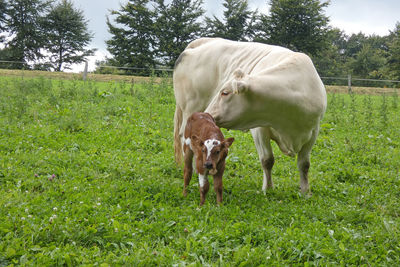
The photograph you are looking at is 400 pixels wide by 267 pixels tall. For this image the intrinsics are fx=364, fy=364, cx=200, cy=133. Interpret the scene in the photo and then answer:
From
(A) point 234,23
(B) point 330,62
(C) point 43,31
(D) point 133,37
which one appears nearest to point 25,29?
(C) point 43,31

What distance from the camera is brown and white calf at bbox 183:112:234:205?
14.7ft

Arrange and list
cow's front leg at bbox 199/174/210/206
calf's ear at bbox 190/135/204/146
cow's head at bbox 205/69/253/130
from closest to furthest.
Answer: calf's ear at bbox 190/135/204/146 < cow's front leg at bbox 199/174/210/206 < cow's head at bbox 205/69/253/130

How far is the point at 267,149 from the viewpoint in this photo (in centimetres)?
598

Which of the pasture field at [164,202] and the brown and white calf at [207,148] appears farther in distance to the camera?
the brown and white calf at [207,148]

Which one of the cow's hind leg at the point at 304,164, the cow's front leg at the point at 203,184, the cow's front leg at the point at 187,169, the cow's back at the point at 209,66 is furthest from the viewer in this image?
the cow's back at the point at 209,66

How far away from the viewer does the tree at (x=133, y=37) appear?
37219 mm

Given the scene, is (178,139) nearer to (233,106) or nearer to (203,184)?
(233,106)

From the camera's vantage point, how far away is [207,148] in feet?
14.7

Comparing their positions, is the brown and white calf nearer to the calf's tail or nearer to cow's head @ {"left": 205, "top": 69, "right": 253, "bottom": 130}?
cow's head @ {"left": 205, "top": 69, "right": 253, "bottom": 130}

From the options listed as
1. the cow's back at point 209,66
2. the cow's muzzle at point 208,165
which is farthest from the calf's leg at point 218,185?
the cow's back at point 209,66

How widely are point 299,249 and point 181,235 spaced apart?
1.24 meters

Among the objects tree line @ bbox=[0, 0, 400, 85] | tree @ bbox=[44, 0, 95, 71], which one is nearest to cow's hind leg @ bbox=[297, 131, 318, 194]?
tree line @ bbox=[0, 0, 400, 85]

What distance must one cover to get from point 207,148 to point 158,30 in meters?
35.1

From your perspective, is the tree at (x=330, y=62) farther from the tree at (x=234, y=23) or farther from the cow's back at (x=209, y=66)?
the cow's back at (x=209, y=66)
